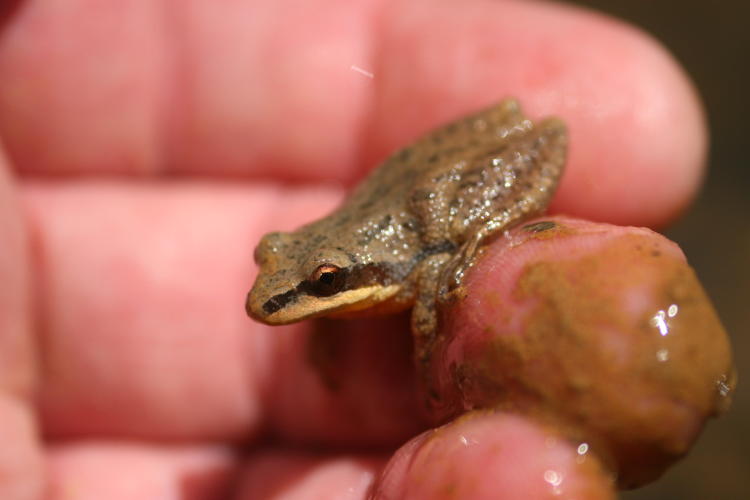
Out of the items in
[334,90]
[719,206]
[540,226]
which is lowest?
[719,206]

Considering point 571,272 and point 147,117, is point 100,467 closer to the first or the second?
point 147,117

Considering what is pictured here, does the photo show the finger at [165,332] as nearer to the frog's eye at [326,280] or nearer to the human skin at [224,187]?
the human skin at [224,187]

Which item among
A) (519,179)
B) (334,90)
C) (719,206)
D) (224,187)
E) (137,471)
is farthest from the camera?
(719,206)

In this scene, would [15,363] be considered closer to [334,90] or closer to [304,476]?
[304,476]

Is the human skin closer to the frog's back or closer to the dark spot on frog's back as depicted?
the frog's back

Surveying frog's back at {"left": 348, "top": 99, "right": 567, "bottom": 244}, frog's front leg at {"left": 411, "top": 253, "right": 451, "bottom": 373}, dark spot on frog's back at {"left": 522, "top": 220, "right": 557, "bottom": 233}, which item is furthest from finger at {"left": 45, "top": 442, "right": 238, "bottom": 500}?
dark spot on frog's back at {"left": 522, "top": 220, "right": 557, "bottom": 233}

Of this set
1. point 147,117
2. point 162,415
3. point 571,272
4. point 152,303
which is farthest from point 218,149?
point 571,272

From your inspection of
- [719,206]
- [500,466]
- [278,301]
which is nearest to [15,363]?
[278,301]
